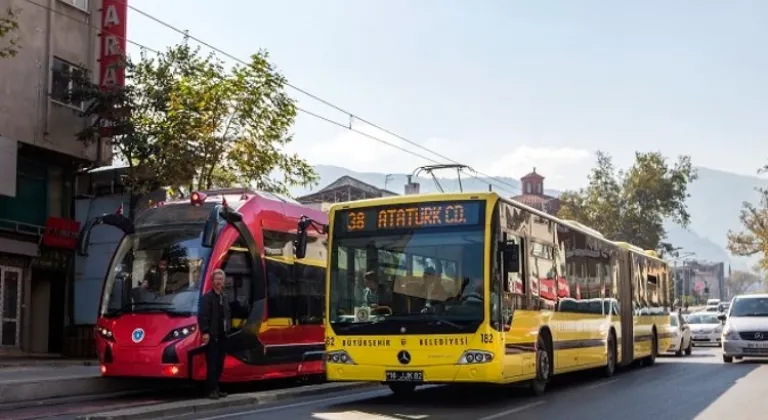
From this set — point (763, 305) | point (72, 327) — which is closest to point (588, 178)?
point (763, 305)

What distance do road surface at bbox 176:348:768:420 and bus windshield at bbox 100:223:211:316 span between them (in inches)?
90.6

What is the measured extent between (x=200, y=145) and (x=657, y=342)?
13.2m

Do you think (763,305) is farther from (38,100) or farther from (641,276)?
(38,100)

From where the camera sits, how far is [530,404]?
12.8m

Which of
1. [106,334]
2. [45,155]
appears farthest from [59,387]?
[45,155]

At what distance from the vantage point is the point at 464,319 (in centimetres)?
1205

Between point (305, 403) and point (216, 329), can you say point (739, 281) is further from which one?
point (216, 329)

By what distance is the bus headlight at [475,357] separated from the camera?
11.9 metres

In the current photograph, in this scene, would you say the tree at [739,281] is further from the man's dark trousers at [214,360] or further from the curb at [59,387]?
the man's dark trousers at [214,360]

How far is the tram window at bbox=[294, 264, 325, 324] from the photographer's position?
1638 cm

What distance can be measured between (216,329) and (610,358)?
9.18 m

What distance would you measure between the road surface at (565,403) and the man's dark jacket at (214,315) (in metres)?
1.39

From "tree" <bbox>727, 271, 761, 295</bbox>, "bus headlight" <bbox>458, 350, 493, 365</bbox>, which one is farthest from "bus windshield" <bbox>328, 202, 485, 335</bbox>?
"tree" <bbox>727, 271, 761, 295</bbox>

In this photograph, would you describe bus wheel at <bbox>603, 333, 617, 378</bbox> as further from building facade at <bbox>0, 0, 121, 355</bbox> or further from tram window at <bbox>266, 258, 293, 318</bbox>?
building facade at <bbox>0, 0, 121, 355</bbox>
